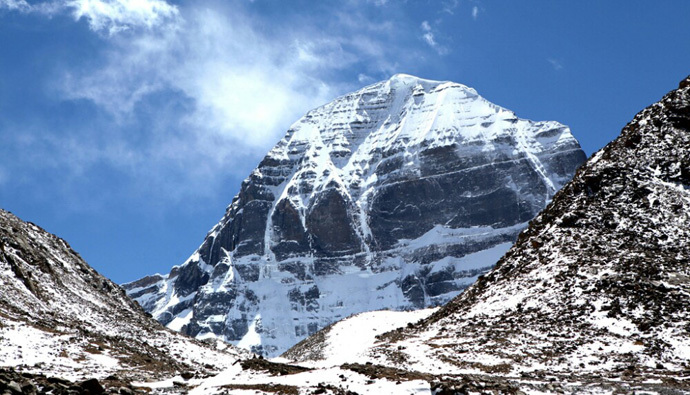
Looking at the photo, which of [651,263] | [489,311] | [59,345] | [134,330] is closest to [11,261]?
[134,330]

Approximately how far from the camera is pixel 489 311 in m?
46.9

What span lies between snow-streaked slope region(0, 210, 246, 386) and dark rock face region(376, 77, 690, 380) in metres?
15.1

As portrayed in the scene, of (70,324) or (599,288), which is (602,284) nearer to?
(599,288)

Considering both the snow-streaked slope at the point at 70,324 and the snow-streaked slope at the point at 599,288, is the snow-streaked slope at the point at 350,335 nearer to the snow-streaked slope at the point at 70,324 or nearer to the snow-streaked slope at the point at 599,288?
the snow-streaked slope at the point at 599,288

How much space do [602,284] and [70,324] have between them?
116ft

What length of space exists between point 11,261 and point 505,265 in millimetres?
38356

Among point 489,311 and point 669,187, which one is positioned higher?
point 669,187

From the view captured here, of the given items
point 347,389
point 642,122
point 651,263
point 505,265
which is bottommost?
point 347,389

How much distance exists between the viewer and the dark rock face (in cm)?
3656

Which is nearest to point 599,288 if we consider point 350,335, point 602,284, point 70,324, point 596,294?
point 602,284

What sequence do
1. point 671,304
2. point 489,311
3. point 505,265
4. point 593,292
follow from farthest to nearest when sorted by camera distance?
point 505,265 → point 489,311 → point 593,292 → point 671,304

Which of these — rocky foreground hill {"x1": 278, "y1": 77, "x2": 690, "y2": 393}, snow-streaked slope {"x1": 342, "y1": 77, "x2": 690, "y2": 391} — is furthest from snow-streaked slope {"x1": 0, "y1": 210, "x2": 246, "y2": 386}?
snow-streaked slope {"x1": 342, "y1": 77, "x2": 690, "y2": 391}

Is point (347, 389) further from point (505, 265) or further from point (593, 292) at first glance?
point (505, 265)

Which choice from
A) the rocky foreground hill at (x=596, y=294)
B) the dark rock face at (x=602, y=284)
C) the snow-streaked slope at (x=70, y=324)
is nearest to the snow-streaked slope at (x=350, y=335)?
the rocky foreground hill at (x=596, y=294)
